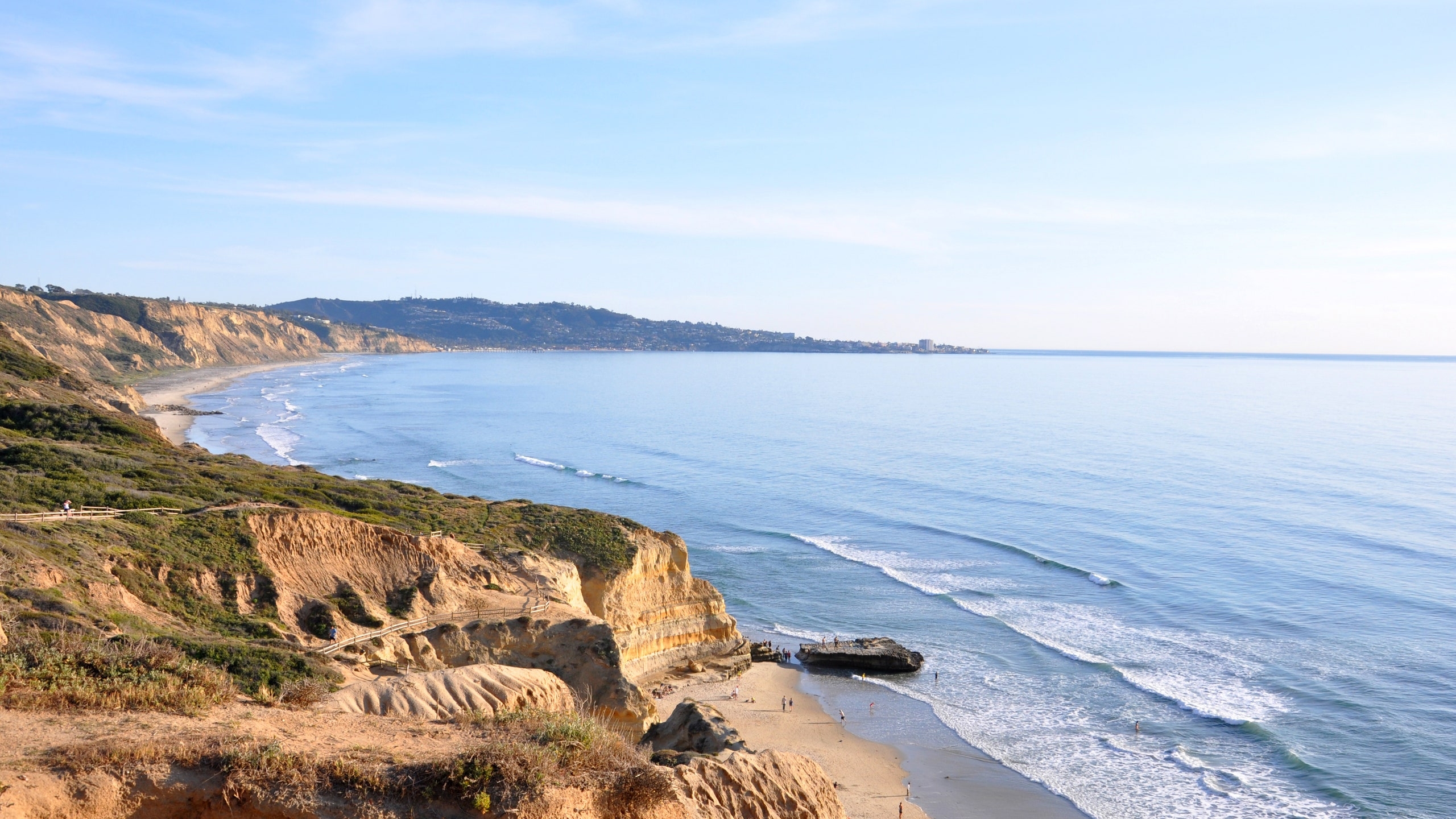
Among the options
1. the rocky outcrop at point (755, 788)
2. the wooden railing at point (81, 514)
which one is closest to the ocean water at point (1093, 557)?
the rocky outcrop at point (755, 788)

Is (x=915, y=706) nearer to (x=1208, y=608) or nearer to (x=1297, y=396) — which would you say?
(x=1208, y=608)

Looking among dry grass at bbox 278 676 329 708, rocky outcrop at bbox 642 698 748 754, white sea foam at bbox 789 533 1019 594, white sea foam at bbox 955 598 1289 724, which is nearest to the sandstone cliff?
rocky outcrop at bbox 642 698 748 754

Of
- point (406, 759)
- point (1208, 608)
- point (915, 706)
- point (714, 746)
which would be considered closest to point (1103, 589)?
point (1208, 608)

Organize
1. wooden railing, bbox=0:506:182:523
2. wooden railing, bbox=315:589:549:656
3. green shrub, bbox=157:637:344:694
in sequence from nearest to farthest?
1. green shrub, bbox=157:637:344:694
2. wooden railing, bbox=0:506:182:523
3. wooden railing, bbox=315:589:549:656

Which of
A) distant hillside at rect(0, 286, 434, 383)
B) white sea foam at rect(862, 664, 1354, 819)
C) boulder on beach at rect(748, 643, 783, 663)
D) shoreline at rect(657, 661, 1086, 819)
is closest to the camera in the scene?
white sea foam at rect(862, 664, 1354, 819)

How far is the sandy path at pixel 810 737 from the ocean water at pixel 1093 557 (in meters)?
3.68

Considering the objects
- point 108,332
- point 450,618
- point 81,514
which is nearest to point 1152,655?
point 450,618

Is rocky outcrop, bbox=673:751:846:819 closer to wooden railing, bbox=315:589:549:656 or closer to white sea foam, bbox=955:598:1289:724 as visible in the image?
wooden railing, bbox=315:589:549:656

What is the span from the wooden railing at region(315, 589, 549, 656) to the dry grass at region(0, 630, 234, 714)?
9.68 meters

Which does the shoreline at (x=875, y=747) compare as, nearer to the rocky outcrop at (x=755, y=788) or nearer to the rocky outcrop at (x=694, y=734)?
the rocky outcrop at (x=694, y=734)

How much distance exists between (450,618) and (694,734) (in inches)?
370

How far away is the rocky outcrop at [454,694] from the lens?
16.6 meters

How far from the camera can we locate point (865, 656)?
39.1 meters

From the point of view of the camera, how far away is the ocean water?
30.9 m
